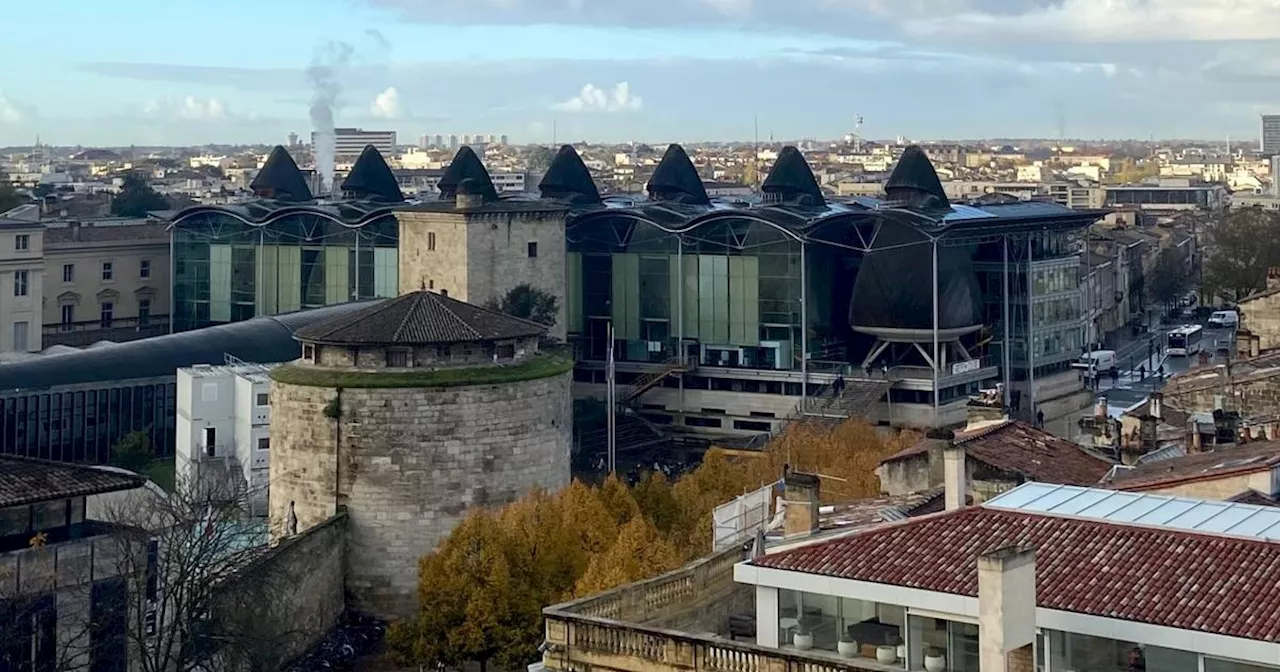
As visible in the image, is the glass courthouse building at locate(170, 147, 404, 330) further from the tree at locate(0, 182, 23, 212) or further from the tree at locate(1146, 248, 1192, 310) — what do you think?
the tree at locate(1146, 248, 1192, 310)

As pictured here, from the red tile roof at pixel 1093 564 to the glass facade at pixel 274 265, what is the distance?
6839 cm

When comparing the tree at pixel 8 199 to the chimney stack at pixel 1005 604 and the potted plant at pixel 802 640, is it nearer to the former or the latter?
the potted plant at pixel 802 640

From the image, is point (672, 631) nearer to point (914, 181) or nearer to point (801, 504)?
point (801, 504)

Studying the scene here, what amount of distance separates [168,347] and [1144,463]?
145 ft

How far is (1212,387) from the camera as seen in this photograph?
5053 cm

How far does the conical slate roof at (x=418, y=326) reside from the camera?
48.2 metres

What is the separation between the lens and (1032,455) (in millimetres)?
33750

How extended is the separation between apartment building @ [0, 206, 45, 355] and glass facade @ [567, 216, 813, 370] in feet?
77.4

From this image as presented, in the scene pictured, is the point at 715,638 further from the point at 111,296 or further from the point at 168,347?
the point at 111,296

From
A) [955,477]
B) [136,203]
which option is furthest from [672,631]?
[136,203]

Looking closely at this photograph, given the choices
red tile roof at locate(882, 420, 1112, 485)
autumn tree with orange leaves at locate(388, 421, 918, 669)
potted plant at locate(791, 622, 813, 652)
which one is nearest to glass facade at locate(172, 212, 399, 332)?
autumn tree with orange leaves at locate(388, 421, 918, 669)

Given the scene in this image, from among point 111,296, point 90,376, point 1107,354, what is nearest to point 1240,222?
point 1107,354

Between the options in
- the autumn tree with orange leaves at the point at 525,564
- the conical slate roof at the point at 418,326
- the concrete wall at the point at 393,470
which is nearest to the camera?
the autumn tree with orange leaves at the point at 525,564

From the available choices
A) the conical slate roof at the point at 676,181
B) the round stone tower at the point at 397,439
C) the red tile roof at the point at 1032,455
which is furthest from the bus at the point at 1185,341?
the red tile roof at the point at 1032,455
